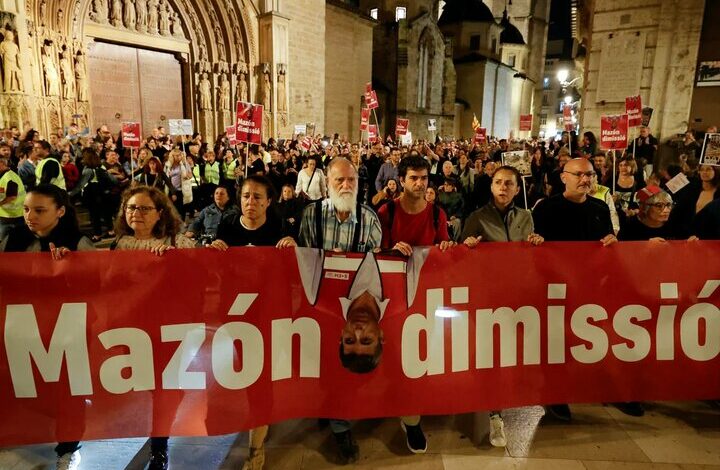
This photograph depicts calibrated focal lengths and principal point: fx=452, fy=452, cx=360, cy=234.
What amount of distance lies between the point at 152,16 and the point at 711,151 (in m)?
17.4

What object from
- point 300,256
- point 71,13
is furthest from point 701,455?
point 71,13

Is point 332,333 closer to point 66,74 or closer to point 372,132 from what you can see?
point 372,132

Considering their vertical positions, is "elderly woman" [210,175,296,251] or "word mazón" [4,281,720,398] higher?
"elderly woman" [210,175,296,251]

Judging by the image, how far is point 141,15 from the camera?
1586 cm

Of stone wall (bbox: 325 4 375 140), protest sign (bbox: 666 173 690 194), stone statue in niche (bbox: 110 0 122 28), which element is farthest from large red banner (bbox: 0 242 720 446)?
stone wall (bbox: 325 4 375 140)

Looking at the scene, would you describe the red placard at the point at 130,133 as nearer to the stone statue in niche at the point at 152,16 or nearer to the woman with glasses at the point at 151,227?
the woman with glasses at the point at 151,227

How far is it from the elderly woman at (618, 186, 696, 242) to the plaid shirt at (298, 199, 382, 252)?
7.68ft

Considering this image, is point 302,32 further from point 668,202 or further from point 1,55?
point 668,202

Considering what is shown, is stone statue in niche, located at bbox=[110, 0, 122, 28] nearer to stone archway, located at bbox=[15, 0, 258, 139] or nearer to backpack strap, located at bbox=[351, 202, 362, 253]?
stone archway, located at bbox=[15, 0, 258, 139]

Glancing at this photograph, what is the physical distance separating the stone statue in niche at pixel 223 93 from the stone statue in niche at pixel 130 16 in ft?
11.3

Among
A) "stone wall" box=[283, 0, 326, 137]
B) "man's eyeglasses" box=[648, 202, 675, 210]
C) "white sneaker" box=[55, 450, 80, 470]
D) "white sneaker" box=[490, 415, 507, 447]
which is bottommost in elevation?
"white sneaker" box=[55, 450, 80, 470]

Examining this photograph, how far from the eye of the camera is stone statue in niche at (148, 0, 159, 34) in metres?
16.2

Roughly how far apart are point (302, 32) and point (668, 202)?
18.6 metres

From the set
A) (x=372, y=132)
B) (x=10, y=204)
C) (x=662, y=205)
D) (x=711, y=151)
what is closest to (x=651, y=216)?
(x=662, y=205)
